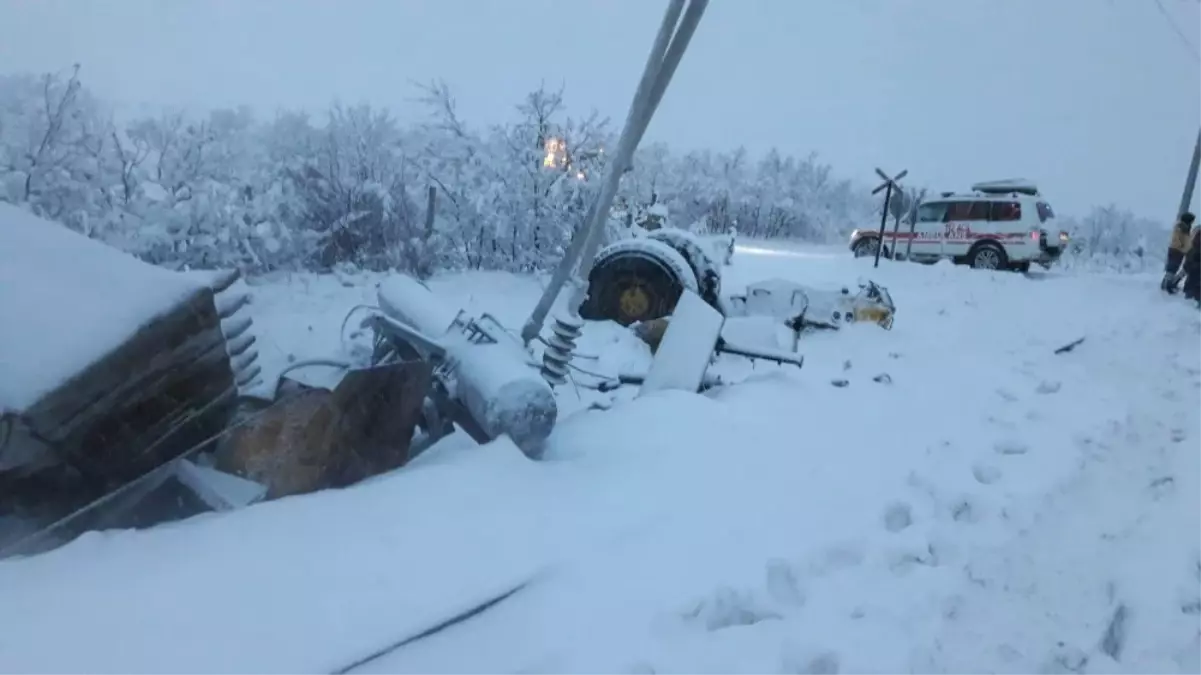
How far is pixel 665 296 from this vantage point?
7.45 metres

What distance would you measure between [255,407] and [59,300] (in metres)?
1.09

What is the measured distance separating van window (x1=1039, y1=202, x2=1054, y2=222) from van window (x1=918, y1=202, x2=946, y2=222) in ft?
7.01

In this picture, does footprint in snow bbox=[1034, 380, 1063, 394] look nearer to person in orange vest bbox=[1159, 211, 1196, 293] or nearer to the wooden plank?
the wooden plank

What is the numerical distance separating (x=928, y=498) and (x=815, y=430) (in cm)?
86

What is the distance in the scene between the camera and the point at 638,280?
7.50 meters

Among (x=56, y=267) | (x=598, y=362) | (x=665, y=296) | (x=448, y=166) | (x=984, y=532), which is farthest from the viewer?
(x=448, y=166)

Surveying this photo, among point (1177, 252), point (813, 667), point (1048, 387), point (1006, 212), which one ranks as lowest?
point (813, 667)

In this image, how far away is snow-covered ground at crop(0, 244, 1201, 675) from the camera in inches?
88.4

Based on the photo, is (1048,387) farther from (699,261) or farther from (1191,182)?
(1191,182)

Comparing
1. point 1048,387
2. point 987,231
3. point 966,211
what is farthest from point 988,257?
point 1048,387

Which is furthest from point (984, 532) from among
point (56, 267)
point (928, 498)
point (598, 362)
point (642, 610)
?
point (56, 267)

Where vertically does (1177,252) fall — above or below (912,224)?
below

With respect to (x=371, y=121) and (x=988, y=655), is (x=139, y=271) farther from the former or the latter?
(x=371, y=121)

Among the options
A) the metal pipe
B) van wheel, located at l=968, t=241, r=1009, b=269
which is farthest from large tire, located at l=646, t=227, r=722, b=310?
van wheel, located at l=968, t=241, r=1009, b=269
